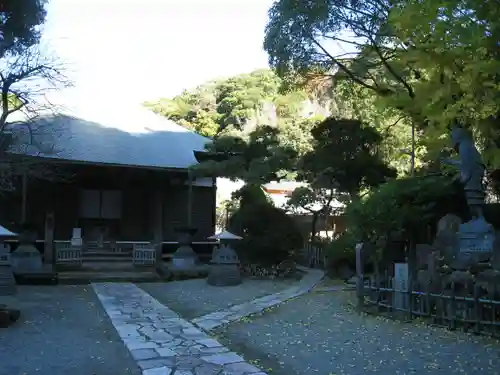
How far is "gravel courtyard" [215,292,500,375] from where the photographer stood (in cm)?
586

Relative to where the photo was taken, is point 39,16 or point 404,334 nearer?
point 404,334

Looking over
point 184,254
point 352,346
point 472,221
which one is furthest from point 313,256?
point 352,346

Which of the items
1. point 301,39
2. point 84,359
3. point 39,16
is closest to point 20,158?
point 39,16

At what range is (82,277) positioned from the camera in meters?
14.2

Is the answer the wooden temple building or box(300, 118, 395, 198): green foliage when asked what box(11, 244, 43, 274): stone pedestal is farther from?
box(300, 118, 395, 198): green foliage

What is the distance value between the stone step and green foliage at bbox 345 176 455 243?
626cm

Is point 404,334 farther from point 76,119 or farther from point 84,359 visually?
point 76,119

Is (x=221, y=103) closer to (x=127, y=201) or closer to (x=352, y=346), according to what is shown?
(x=127, y=201)

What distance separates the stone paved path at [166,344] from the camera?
19.1ft

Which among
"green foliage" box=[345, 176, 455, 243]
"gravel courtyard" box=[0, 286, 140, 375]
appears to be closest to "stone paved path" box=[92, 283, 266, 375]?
"gravel courtyard" box=[0, 286, 140, 375]

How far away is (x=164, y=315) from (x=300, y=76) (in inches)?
335

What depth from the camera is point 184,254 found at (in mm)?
15938

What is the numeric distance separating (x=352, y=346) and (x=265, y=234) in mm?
7811

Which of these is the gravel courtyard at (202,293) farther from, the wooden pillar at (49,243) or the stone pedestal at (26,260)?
the wooden pillar at (49,243)
